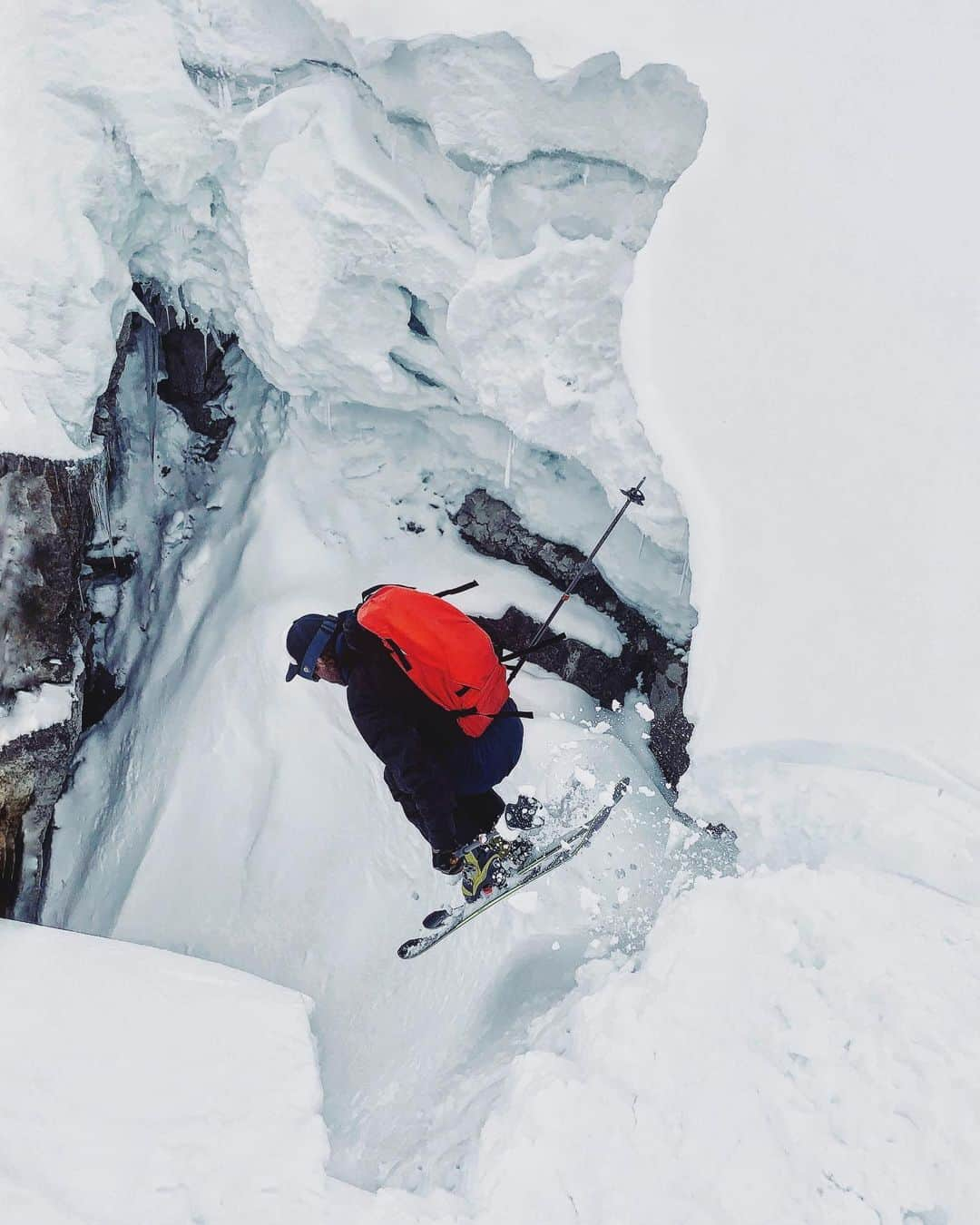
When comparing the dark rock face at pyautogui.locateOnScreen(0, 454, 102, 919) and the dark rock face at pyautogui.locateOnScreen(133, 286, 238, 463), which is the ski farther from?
the dark rock face at pyautogui.locateOnScreen(133, 286, 238, 463)

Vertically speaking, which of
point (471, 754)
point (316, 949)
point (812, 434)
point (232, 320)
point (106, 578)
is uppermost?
point (812, 434)

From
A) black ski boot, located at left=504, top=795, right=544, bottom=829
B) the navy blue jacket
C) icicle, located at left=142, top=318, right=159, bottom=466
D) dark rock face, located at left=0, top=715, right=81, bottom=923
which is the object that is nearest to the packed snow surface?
icicle, located at left=142, top=318, right=159, bottom=466

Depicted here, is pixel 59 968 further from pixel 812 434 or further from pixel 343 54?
pixel 343 54

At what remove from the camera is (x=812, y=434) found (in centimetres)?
343

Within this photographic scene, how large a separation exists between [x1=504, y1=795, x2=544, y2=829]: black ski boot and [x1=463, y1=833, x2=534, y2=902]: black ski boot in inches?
10.1

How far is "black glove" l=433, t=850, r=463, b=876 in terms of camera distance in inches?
137

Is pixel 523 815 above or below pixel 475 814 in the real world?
below

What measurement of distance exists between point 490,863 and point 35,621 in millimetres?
3325

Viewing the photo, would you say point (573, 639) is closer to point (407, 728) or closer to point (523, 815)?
point (523, 815)

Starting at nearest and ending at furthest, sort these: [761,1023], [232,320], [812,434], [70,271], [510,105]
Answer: [761,1023], [812,434], [510,105], [70,271], [232,320]

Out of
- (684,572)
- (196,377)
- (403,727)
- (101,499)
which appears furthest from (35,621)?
(684,572)

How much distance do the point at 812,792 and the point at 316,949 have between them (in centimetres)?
339

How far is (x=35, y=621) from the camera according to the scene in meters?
4.98

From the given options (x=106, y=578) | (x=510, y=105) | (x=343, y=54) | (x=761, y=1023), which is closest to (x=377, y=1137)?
(x=761, y=1023)
